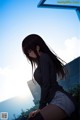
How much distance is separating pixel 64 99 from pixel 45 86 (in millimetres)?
203

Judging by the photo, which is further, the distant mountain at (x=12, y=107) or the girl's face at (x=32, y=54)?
the distant mountain at (x=12, y=107)

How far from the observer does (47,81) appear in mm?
1740

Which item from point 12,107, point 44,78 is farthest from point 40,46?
point 12,107

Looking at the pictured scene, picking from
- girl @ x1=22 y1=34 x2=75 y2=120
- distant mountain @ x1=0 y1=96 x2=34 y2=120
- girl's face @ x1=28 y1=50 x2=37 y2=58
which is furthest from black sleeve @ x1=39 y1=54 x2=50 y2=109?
distant mountain @ x1=0 y1=96 x2=34 y2=120

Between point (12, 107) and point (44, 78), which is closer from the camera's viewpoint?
point (44, 78)

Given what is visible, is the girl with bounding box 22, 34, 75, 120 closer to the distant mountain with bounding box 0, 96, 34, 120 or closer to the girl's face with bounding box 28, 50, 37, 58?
the girl's face with bounding box 28, 50, 37, 58

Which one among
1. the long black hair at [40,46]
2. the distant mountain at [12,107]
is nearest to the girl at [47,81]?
the long black hair at [40,46]

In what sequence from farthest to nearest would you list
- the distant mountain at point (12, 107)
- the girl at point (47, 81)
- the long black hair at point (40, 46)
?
the distant mountain at point (12, 107), the long black hair at point (40, 46), the girl at point (47, 81)

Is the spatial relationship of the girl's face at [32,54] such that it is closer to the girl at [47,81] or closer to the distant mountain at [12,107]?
the girl at [47,81]

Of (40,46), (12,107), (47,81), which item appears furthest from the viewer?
(12,107)

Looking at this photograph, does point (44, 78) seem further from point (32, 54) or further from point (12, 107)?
point (12, 107)

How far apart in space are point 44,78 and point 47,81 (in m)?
0.04

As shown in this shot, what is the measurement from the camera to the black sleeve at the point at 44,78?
68.1 inches

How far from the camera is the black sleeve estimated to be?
1.73 meters
